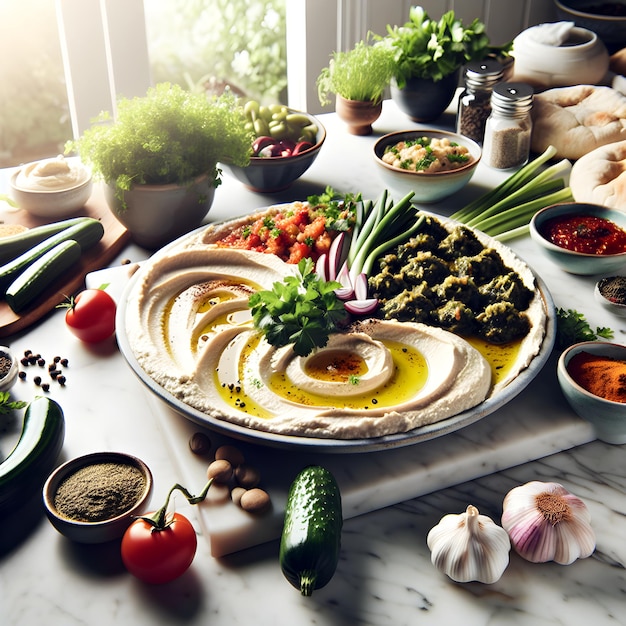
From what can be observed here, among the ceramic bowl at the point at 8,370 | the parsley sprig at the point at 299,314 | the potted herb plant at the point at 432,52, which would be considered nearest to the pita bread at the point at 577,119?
the potted herb plant at the point at 432,52

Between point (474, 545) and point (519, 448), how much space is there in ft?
1.39

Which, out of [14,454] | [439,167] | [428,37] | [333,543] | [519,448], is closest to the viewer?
[333,543]

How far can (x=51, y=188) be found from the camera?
119 inches

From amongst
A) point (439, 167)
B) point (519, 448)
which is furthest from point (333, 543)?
point (439, 167)

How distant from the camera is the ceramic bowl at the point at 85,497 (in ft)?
5.57

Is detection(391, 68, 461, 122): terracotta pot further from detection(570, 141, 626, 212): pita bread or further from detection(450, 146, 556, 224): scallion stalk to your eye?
detection(570, 141, 626, 212): pita bread

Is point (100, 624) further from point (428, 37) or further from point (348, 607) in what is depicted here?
point (428, 37)

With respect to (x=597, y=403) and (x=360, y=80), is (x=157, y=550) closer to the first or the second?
(x=597, y=403)

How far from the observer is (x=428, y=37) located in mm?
3602

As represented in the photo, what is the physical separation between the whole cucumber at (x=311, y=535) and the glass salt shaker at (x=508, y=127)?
6.99 ft

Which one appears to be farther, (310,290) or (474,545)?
(310,290)

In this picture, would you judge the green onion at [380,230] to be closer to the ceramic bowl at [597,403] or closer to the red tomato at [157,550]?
the ceramic bowl at [597,403]

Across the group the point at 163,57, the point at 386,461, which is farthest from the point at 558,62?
the point at 163,57

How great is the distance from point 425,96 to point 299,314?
2.06 metres
